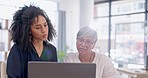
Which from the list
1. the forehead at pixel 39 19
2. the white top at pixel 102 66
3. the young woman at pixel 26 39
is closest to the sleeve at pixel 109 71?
the white top at pixel 102 66

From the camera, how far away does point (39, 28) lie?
118 centimetres

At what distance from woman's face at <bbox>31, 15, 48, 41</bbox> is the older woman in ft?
0.78

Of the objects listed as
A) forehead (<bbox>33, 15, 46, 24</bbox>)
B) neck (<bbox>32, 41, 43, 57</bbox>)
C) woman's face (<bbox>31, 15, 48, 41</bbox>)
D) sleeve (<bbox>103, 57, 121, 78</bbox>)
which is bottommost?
sleeve (<bbox>103, 57, 121, 78</bbox>)

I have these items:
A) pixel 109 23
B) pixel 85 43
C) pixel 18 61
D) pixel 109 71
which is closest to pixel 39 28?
pixel 18 61

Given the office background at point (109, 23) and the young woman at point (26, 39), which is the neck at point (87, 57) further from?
the office background at point (109, 23)

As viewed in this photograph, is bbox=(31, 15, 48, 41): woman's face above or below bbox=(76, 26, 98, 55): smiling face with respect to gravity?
above

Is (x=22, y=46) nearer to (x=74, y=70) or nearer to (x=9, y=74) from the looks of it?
(x=9, y=74)

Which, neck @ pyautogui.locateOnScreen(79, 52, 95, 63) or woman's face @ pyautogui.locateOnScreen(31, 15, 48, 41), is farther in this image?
neck @ pyautogui.locateOnScreen(79, 52, 95, 63)

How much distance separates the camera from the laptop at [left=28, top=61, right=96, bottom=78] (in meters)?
0.94

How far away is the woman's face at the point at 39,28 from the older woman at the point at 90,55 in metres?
0.24

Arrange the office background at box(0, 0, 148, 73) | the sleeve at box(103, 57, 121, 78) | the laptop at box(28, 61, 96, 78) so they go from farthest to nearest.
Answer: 1. the office background at box(0, 0, 148, 73)
2. the sleeve at box(103, 57, 121, 78)
3. the laptop at box(28, 61, 96, 78)

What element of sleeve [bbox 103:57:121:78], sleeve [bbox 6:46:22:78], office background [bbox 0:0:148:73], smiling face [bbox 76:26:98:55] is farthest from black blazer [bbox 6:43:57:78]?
office background [bbox 0:0:148:73]

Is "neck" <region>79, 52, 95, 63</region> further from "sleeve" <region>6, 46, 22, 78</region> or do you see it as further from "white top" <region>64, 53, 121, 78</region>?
"sleeve" <region>6, 46, 22, 78</region>

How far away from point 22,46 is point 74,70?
38 cm
